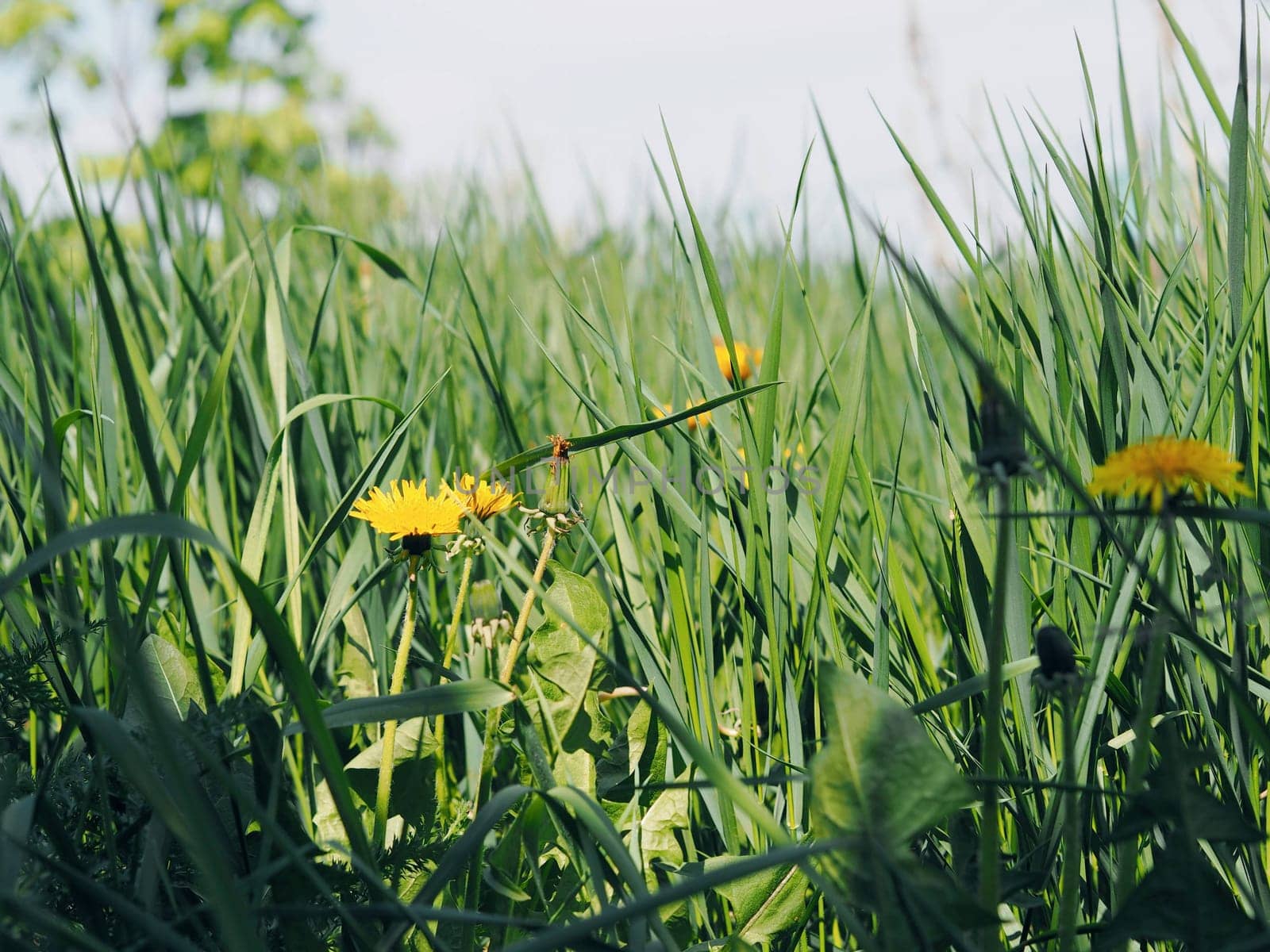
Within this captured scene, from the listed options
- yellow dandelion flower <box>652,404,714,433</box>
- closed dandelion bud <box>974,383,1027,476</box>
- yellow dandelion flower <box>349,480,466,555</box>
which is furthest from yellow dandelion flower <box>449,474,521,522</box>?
closed dandelion bud <box>974,383,1027,476</box>

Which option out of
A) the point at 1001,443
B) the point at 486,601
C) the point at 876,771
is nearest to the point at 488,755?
the point at 486,601

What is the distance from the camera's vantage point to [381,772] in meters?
0.72

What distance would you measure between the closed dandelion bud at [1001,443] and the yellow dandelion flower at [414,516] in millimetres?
388

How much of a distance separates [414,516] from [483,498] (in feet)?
0.18

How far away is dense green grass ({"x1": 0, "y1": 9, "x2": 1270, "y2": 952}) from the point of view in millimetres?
519

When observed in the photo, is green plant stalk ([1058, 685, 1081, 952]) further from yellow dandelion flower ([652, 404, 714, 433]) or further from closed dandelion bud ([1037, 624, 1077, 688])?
yellow dandelion flower ([652, 404, 714, 433])

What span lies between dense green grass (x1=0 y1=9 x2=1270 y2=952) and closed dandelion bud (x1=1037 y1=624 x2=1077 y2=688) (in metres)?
0.03

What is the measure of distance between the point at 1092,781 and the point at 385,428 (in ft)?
2.96

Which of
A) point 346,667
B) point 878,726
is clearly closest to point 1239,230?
point 878,726

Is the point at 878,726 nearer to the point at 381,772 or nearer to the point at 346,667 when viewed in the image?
the point at 381,772

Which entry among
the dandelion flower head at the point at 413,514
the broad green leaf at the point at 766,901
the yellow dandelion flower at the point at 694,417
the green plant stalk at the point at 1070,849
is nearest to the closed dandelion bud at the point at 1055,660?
the green plant stalk at the point at 1070,849

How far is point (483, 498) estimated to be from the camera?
0.78 meters

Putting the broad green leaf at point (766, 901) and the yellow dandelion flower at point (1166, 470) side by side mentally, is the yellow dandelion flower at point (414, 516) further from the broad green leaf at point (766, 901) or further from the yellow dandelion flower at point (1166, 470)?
the yellow dandelion flower at point (1166, 470)

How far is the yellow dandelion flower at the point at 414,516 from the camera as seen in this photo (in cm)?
76
